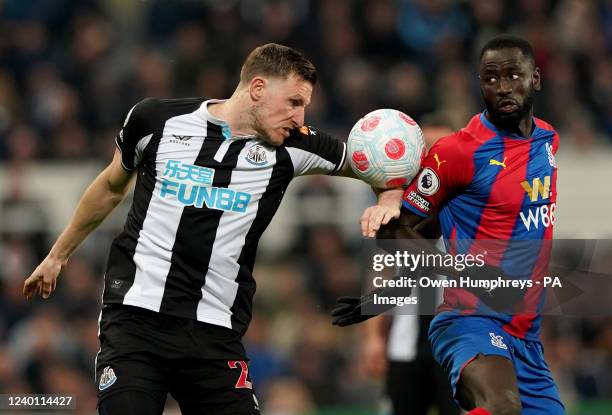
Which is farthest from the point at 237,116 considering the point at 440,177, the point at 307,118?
the point at 307,118

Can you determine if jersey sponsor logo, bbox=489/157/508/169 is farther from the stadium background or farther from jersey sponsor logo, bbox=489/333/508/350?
the stadium background

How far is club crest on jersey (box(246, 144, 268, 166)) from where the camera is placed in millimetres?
5668

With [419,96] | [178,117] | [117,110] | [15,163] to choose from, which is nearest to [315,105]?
[419,96]

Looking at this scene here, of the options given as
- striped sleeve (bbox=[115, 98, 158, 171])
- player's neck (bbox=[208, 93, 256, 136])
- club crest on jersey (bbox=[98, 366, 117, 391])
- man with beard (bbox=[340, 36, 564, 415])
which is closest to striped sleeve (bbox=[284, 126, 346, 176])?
player's neck (bbox=[208, 93, 256, 136])

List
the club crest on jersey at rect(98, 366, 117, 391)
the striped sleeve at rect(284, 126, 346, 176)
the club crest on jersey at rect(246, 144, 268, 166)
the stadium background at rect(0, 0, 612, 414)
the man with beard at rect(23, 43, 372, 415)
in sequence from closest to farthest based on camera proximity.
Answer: the club crest on jersey at rect(98, 366, 117, 391) < the man with beard at rect(23, 43, 372, 415) < the club crest on jersey at rect(246, 144, 268, 166) < the striped sleeve at rect(284, 126, 346, 176) < the stadium background at rect(0, 0, 612, 414)

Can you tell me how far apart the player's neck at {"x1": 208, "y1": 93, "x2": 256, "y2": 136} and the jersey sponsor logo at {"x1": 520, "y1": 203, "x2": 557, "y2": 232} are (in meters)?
1.34

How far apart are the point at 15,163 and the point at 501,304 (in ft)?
25.8

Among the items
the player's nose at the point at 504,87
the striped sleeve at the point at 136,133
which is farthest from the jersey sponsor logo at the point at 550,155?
the striped sleeve at the point at 136,133

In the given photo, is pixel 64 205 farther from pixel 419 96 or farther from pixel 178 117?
pixel 178 117

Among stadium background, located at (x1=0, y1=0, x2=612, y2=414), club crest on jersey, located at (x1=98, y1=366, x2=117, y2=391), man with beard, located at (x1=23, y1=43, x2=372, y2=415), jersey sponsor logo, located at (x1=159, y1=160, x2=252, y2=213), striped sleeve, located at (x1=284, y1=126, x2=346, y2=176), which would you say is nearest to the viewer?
club crest on jersey, located at (x1=98, y1=366, x2=117, y2=391)

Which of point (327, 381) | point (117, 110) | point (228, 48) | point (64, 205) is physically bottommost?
point (327, 381)

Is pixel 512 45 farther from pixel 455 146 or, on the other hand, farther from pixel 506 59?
pixel 455 146

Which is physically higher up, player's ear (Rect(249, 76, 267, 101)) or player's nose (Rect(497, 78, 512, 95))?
player's nose (Rect(497, 78, 512, 95))

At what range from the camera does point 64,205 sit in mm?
12211
